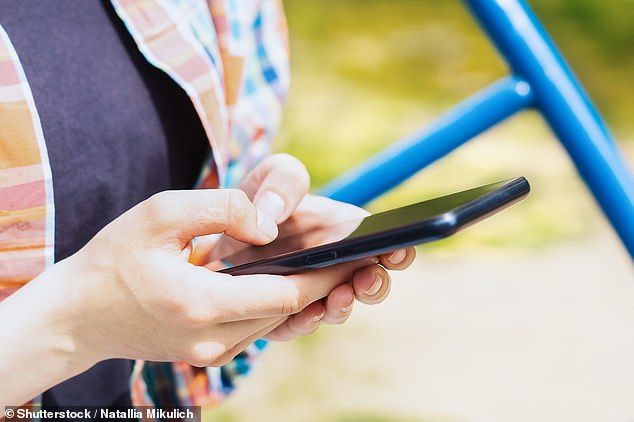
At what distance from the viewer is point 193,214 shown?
0.35 meters

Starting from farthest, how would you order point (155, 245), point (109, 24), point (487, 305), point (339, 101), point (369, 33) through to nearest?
1. point (369, 33)
2. point (339, 101)
3. point (487, 305)
4. point (109, 24)
5. point (155, 245)

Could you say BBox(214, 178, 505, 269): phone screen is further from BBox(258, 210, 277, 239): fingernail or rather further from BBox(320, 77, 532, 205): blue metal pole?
BBox(320, 77, 532, 205): blue metal pole

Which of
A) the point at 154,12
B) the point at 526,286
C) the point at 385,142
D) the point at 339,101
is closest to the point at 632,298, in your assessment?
the point at 526,286

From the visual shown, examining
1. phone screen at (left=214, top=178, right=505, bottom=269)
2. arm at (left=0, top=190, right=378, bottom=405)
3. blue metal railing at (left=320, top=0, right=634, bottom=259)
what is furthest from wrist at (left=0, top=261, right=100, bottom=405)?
blue metal railing at (left=320, top=0, right=634, bottom=259)

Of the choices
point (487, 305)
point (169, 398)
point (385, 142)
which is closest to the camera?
point (169, 398)

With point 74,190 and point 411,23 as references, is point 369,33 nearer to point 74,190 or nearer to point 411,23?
point 411,23

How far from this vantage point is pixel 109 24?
48cm

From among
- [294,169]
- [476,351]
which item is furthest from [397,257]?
[476,351]

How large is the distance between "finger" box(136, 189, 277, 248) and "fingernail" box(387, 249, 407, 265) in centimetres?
7

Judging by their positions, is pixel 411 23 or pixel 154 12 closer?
pixel 154 12

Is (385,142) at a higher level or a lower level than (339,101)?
lower

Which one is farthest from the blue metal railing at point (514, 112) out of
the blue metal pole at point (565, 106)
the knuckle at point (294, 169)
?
the knuckle at point (294, 169)

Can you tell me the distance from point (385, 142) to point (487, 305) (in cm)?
54

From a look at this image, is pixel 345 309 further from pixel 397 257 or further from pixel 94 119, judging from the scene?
pixel 94 119
